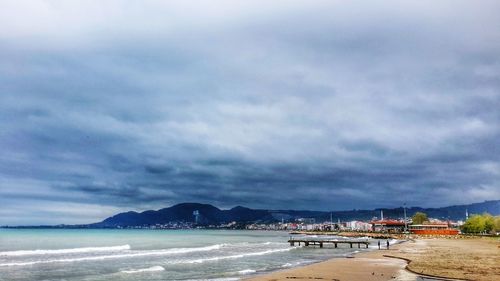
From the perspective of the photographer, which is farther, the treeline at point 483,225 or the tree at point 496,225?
the treeline at point 483,225

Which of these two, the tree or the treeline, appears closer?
the tree

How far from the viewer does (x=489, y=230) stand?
160 metres

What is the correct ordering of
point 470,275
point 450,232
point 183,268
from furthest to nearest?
point 450,232, point 183,268, point 470,275

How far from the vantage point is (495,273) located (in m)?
34.7

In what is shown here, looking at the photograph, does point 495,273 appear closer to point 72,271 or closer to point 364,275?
point 364,275

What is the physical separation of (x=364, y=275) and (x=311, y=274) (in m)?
4.29

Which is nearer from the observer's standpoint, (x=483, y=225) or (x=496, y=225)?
(x=496, y=225)

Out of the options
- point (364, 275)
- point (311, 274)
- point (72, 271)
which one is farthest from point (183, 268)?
point (364, 275)

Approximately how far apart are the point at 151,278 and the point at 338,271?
54.1 feet

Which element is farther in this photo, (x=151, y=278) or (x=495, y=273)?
(x=151, y=278)

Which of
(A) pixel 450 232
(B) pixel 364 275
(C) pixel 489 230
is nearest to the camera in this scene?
(B) pixel 364 275

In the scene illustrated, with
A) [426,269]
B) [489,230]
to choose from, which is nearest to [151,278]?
[426,269]

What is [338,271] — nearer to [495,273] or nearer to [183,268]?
[495,273]

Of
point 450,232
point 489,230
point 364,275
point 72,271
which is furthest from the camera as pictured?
point 450,232
